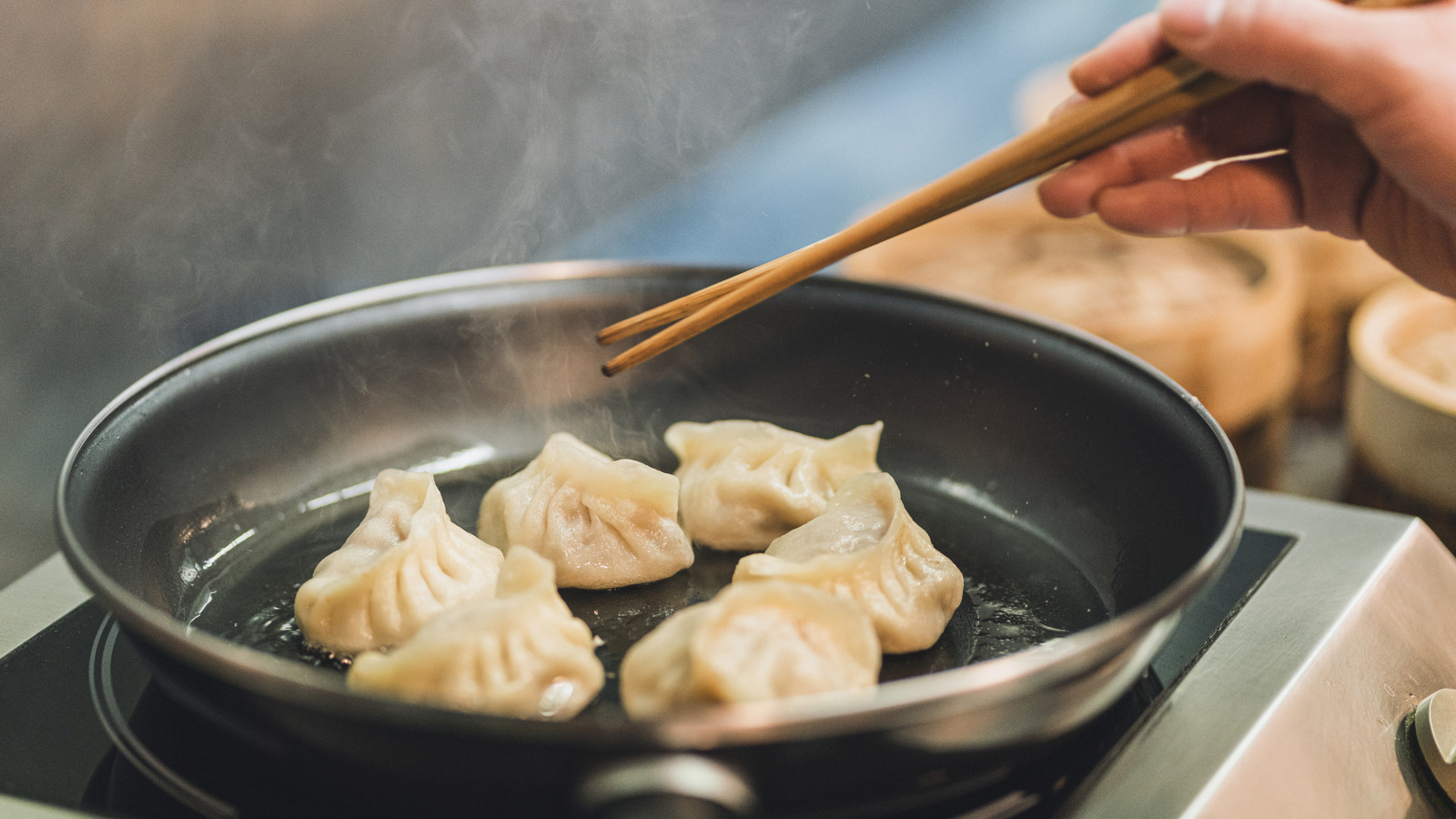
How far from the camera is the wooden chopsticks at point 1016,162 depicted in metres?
1.19

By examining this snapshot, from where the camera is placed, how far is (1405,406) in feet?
7.30

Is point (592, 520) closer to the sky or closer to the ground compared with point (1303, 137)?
closer to the ground

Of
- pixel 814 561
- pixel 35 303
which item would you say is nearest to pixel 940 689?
pixel 814 561

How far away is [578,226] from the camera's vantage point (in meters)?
3.23

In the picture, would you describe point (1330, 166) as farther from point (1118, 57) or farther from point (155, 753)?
point (155, 753)

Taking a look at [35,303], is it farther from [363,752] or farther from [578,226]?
[578,226]

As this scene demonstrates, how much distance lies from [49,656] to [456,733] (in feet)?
2.50

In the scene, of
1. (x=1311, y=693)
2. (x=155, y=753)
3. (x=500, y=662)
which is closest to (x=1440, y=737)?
(x=1311, y=693)

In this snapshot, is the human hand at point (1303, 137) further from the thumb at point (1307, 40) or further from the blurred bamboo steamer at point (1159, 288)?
the blurred bamboo steamer at point (1159, 288)

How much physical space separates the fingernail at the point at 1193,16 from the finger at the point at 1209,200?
447 millimetres

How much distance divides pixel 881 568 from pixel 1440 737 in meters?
0.60

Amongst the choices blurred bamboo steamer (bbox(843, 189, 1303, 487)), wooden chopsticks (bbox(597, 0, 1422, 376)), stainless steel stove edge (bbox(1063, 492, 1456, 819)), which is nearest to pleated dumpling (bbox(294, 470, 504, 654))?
wooden chopsticks (bbox(597, 0, 1422, 376))

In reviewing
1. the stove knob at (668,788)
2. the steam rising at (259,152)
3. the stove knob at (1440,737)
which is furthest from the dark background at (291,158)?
the stove knob at (1440,737)

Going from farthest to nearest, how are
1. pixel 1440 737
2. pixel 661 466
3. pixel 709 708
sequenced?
pixel 661 466 → pixel 1440 737 → pixel 709 708
